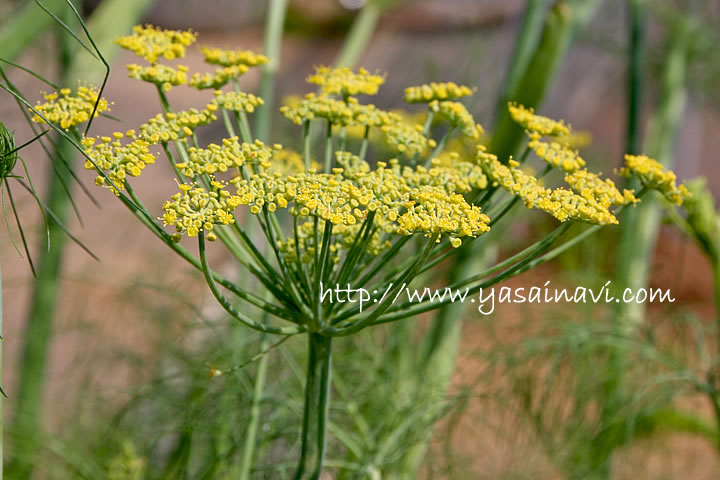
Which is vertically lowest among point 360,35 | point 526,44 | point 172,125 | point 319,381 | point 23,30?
point 319,381

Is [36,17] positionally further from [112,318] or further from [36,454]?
[112,318]

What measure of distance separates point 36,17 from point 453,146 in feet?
1.31

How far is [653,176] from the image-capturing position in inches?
16.3

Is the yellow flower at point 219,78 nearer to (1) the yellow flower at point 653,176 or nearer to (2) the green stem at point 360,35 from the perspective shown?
(1) the yellow flower at point 653,176

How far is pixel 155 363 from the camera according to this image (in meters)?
1.11

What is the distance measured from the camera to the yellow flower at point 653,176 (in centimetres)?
41

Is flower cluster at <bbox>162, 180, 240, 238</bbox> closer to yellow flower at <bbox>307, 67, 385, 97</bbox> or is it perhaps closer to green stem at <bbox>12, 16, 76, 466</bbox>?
yellow flower at <bbox>307, 67, 385, 97</bbox>

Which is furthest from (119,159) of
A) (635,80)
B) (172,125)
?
(635,80)

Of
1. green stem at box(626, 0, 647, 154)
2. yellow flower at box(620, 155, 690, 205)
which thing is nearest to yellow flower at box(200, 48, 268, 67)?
yellow flower at box(620, 155, 690, 205)

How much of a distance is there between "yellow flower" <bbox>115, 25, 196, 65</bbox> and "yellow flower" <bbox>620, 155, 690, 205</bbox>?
27 centimetres

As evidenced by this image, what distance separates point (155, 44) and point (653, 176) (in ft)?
1.01

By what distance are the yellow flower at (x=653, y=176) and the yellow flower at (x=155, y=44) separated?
0.27m

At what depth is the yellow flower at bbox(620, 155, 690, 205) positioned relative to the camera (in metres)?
0.41

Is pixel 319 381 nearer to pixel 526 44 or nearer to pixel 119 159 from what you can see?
pixel 119 159
